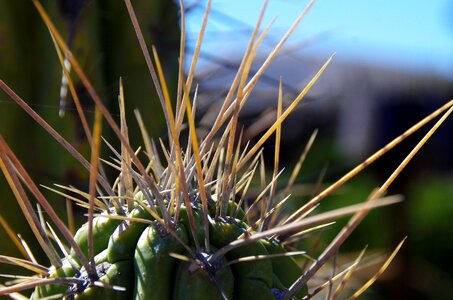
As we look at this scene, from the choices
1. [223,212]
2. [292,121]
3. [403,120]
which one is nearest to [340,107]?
[403,120]

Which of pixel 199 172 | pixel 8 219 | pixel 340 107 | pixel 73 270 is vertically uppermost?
pixel 199 172

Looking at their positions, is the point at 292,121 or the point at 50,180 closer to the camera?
the point at 50,180

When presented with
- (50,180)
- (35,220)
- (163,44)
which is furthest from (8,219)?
(35,220)

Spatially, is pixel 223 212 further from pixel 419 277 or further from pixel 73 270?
pixel 419 277

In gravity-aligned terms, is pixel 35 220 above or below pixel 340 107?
above

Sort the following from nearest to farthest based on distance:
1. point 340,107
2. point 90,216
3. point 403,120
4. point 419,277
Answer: point 90,216 → point 419,277 → point 403,120 → point 340,107

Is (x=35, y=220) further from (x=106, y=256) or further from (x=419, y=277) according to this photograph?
(x=419, y=277)

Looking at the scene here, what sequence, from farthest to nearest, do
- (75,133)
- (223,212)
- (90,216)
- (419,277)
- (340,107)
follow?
(340,107)
(419,277)
(75,133)
(223,212)
(90,216)

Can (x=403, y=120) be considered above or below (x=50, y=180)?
below

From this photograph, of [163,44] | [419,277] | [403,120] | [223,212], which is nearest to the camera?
[223,212]
